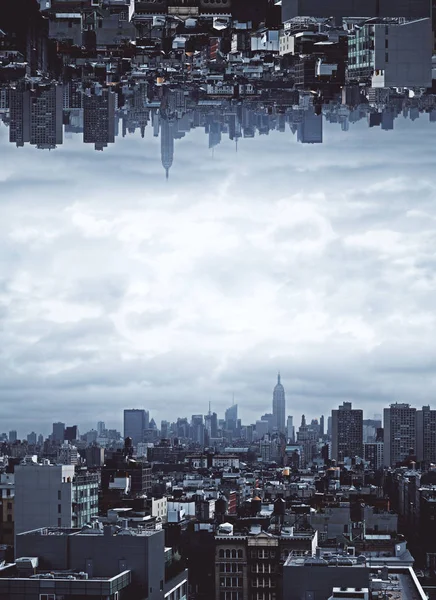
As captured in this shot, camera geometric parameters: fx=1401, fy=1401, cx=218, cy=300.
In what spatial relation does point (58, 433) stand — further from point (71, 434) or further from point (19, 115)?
point (19, 115)

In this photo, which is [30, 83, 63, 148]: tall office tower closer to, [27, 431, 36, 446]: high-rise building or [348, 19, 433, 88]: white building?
[348, 19, 433, 88]: white building

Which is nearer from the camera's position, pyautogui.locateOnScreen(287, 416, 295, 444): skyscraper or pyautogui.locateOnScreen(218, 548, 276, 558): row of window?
pyautogui.locateOnScreen(218, 548, 276, 558): row of window

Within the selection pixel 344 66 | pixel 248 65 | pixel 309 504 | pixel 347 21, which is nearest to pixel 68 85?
pixel 248 65

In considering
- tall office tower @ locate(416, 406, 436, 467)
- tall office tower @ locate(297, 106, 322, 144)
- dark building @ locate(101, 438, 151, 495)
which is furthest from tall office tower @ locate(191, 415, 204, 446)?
tall office tower @ locate(297, 106, 322, 144)

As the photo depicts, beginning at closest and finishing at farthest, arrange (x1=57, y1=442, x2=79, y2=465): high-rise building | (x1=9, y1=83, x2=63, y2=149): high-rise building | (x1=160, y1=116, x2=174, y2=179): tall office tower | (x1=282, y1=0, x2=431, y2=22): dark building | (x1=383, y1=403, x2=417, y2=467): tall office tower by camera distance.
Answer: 1. (x1=282, y1=0, x2=431, y2=22): dark building
2. (x1=9, y1=83, x2=63, y2=149): high-rise building
3. (x1=160, y1=116, x2=174, y2=179): tall office tower
4. (x1=57, y1=442, x2=79, y2=465): high-rise building
5. (x1=383, y1=403, x2=417, y2=467): tall office tower

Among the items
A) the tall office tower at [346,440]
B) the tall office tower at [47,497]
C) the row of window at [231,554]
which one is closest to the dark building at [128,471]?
the tall office tower at [47,497]

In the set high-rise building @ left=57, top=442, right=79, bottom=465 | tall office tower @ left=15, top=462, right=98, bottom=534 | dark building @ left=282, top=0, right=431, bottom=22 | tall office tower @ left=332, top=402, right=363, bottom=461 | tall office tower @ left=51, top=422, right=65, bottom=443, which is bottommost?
tall office tower @ left=332, top=402, right=363, bottom=461

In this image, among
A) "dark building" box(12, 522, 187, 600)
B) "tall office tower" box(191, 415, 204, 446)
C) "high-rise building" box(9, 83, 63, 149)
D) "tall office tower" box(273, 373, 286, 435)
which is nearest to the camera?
"dark building" box(12, 522, 187, 600)
